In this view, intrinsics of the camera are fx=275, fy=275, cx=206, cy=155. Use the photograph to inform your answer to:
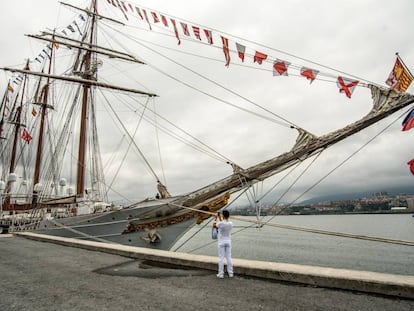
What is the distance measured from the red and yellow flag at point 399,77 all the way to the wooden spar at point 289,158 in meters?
0.37

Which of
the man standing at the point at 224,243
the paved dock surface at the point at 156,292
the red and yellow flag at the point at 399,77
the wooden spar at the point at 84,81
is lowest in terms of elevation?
the paved dock surface at the point at 156,292

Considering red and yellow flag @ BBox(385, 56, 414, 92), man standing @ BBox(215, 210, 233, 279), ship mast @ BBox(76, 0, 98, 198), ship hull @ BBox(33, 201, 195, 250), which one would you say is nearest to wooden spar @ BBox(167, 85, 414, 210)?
red and yellow flag @ BBox(385, 56, 414, 92)

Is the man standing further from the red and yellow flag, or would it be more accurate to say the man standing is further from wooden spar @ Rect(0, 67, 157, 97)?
wooden spar @ Rect(0, 67, 157, 97)

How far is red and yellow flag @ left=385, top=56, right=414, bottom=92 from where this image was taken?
330 inches

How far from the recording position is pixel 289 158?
10.7 meters

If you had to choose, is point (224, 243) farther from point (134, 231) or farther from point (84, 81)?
point (84, 81)

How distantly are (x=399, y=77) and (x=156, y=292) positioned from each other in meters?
9.24

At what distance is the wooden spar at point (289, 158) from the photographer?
366 inches

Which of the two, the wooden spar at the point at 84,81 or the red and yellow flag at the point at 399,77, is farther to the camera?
the wooden spar at the point at 84,81

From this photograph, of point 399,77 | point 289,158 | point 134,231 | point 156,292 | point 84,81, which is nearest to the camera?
point 156,292

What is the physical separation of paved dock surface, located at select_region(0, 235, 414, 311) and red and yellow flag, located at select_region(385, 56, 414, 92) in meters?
7.02

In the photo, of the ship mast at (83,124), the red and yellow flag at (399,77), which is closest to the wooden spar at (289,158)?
the red and yellow flag at (399,77)

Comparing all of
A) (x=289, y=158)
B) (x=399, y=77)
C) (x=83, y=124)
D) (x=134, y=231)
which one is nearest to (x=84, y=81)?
(x=83, y=124)

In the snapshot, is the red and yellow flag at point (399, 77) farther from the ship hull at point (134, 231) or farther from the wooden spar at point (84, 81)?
the wooden spar at point (84, 81)
